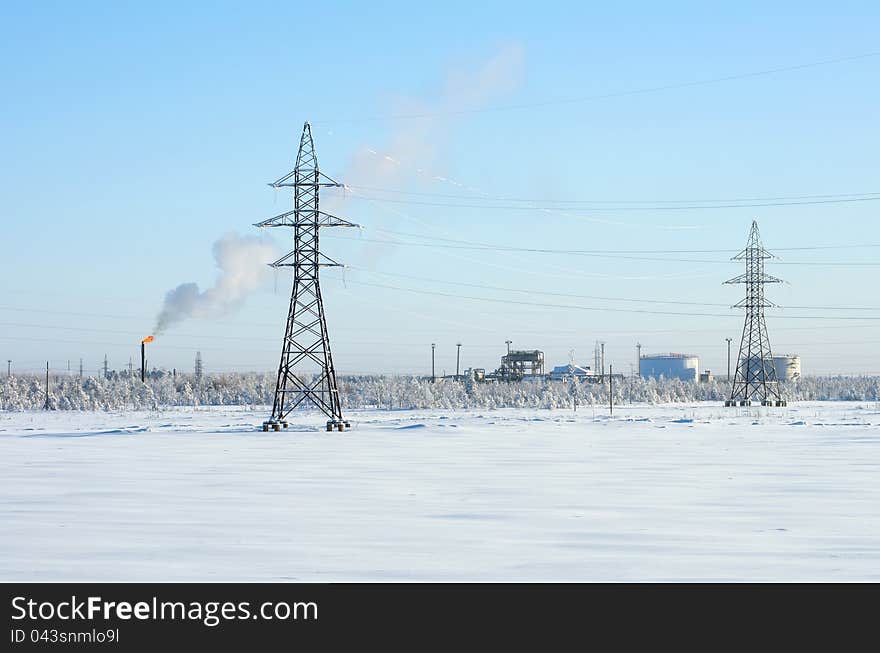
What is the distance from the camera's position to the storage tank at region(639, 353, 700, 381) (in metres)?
173

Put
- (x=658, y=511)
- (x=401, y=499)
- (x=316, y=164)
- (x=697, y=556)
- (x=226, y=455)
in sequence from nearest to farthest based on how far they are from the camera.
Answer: (x=697, y=556) → (x=658, y=511) → (x=401, y=499) → (x=226, y=455) → (x=316, y=164)

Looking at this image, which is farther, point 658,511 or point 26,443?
point 26,443

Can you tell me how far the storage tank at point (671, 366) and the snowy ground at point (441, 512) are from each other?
146310 millimetres

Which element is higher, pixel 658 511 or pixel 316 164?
pixel 316 164

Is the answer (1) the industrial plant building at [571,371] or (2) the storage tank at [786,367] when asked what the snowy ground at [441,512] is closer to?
(1) the industrial plant building at [571,371]

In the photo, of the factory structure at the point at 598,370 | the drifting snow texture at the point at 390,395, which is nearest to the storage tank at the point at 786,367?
the factory structure at the point at 598,370

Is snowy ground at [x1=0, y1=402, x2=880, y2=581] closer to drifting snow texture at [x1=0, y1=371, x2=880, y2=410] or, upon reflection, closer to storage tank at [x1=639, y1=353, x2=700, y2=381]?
drifting snow texture at [x1=0, y1=371, x2=880, y2=410]

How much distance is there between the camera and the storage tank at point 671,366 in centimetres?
17325

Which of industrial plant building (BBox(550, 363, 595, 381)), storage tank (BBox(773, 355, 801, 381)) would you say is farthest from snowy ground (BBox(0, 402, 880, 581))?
storage tank (BBox(773, 355, 801, 381))

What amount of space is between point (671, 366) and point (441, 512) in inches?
6551
